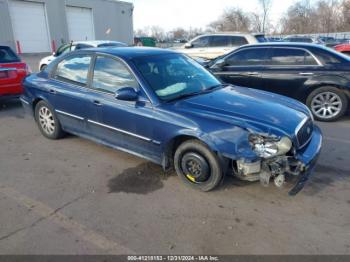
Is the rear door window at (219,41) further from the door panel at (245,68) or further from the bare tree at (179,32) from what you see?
the bare tree at (179,32)

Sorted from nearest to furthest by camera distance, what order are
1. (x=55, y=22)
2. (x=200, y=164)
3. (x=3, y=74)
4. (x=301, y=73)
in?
(x=200, y=164) → (x=301, y=73) → (x=3, y=74) → (x=55, y=22)

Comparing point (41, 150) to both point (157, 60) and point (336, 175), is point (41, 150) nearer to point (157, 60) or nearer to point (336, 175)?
point (157, 60)

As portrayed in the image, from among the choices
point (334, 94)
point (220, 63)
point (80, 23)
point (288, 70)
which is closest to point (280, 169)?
point (334, 94)

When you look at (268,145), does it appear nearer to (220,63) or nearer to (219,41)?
(220,63)

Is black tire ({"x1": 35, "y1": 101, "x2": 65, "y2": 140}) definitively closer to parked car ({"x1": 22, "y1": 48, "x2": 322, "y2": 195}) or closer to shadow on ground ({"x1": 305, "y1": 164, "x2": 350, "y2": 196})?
parked car ({"x1": 22, "y1": 48, "x2": 322, "y2": 195})

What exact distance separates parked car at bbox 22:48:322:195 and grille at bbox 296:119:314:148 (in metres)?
0.01

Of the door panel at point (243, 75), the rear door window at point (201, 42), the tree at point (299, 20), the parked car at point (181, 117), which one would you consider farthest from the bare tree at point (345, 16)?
the parked car at point (181, 117)

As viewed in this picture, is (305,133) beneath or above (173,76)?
beneath

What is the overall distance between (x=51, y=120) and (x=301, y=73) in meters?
5.21

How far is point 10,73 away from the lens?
7488 mm

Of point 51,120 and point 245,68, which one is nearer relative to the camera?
point 51,120

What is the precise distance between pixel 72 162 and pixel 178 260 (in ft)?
8.39

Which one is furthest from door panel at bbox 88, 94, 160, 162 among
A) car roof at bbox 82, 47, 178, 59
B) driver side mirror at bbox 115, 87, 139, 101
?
car roof at bbox 82, 47, 178, 59

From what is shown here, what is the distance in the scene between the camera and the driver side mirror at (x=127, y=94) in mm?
3701
